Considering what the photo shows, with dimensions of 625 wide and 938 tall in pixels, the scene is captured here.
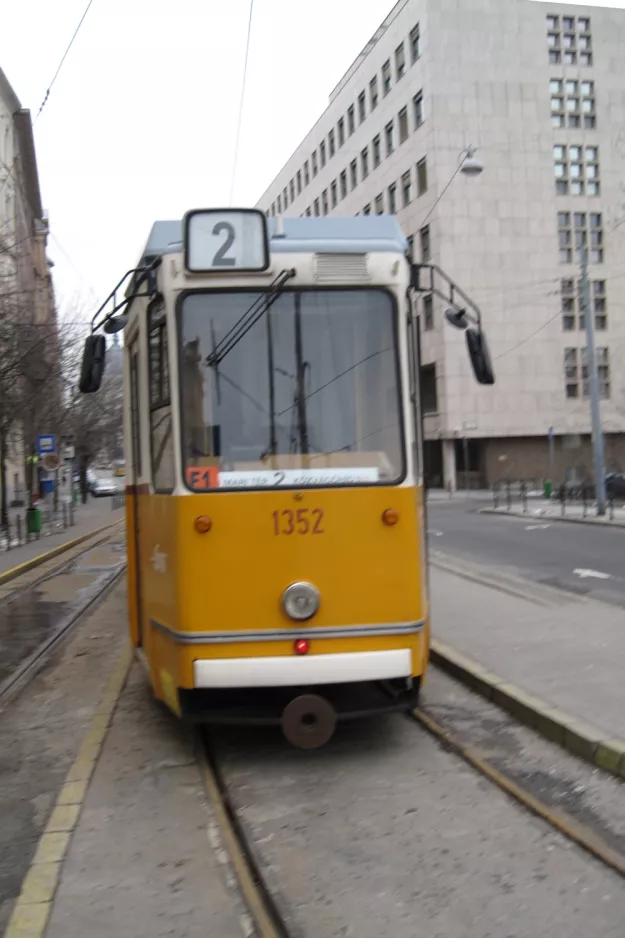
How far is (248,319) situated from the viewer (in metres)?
5.37

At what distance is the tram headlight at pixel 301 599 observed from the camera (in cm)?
509

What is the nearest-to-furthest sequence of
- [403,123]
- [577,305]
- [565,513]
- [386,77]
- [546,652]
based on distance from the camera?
[546,652], [565,513], [403,123], [577,305], [386,77]

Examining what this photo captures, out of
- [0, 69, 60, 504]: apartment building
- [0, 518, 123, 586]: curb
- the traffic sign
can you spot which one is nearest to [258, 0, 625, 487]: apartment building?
[0, 69, 60, 504]: apartment building

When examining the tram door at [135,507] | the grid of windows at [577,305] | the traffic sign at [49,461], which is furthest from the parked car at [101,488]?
the tram door at [135,507]

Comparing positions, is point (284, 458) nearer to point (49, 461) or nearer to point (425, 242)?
point (49, 461)

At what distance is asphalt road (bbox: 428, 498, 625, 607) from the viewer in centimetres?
1318

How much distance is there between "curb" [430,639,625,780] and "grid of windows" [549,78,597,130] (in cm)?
5405

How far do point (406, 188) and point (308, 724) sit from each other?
52.4 m

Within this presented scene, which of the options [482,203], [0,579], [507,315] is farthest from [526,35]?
[0,579]

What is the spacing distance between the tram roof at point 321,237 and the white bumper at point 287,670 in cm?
237

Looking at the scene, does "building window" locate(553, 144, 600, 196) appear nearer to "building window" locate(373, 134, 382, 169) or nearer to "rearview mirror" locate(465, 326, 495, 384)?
"building window" locate(373, 134, 382, 169)

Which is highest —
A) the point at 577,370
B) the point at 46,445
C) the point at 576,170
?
the point at 576,170

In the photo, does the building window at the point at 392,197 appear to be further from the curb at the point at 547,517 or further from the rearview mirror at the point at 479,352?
the rearview mirror at the point at 479,352

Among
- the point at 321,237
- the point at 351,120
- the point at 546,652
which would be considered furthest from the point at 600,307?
the point at 321,237
